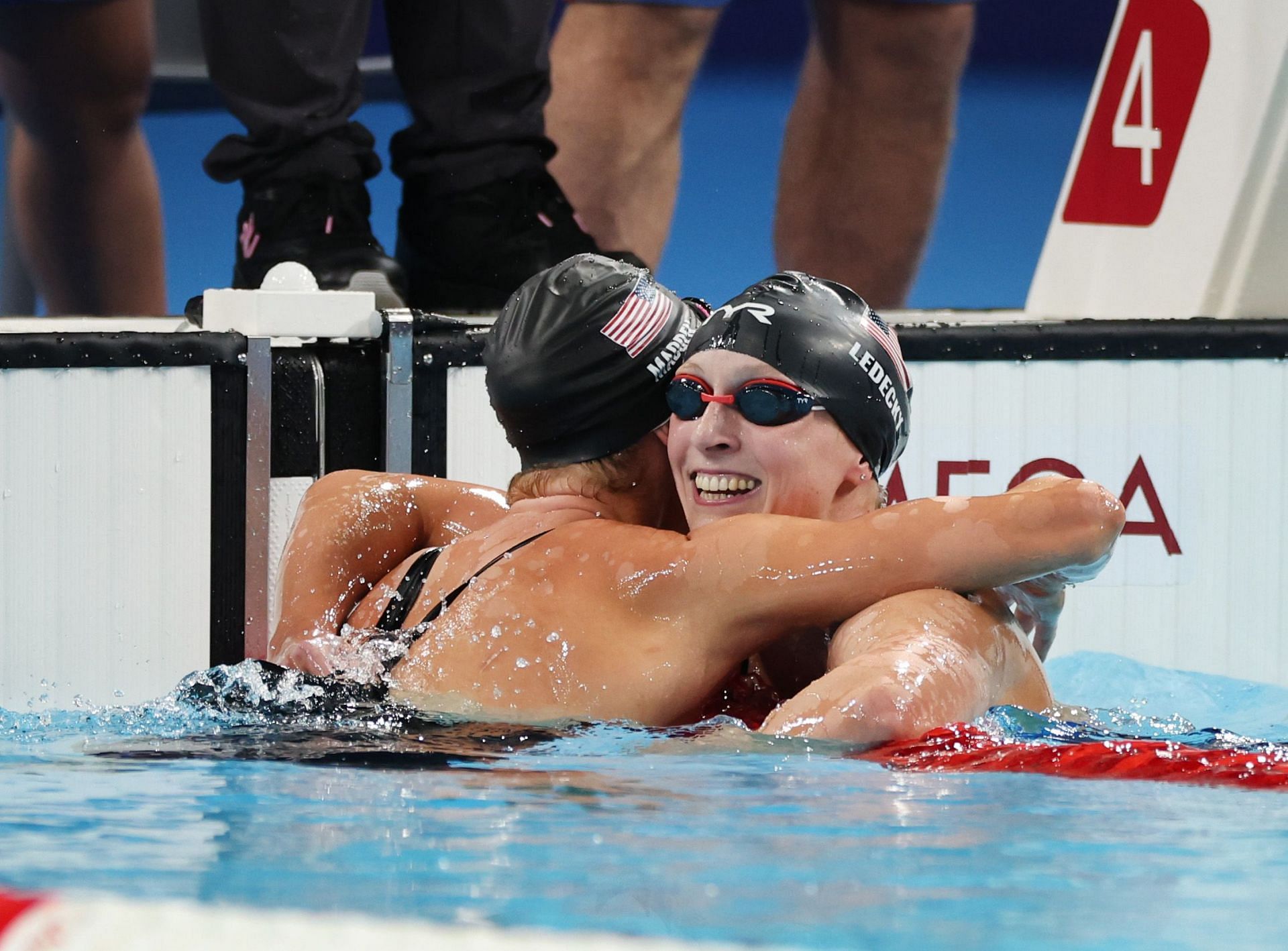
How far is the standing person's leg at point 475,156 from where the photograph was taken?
5281 millimetres

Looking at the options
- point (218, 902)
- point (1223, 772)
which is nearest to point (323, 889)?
point (218, 902)

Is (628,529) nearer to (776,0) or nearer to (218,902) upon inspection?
(218,902)

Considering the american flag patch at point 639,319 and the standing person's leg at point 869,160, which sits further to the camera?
the standing person's leg at point 869,160

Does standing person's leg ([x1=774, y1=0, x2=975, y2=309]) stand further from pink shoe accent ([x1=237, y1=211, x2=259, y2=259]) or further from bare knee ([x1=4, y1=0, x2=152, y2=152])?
bare knee ([x1=4, y1=0, x2=152, y2=152])

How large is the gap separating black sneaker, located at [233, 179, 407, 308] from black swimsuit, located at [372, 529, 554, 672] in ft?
7.00

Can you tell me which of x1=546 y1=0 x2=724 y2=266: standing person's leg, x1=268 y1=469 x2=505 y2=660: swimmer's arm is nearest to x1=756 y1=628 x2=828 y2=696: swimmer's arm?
x1=268 y1=469 x2=505 y2=660: swimmer's arm

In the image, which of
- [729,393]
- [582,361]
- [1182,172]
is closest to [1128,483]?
[1182,172]

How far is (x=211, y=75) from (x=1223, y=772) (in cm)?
422

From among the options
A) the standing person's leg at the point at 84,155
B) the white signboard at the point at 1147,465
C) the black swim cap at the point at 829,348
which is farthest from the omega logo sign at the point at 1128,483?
the standing person's leg at the point at 84,155

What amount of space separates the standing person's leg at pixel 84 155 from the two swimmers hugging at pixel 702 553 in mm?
2550

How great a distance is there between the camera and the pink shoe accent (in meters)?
5.13

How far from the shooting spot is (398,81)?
17.7 ft

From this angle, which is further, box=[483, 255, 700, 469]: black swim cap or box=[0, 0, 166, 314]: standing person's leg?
box=[0, 0, 166, 314]: standing person's leg

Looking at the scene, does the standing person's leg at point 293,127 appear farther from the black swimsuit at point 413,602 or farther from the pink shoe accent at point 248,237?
the black swimsuit at point 413,602
